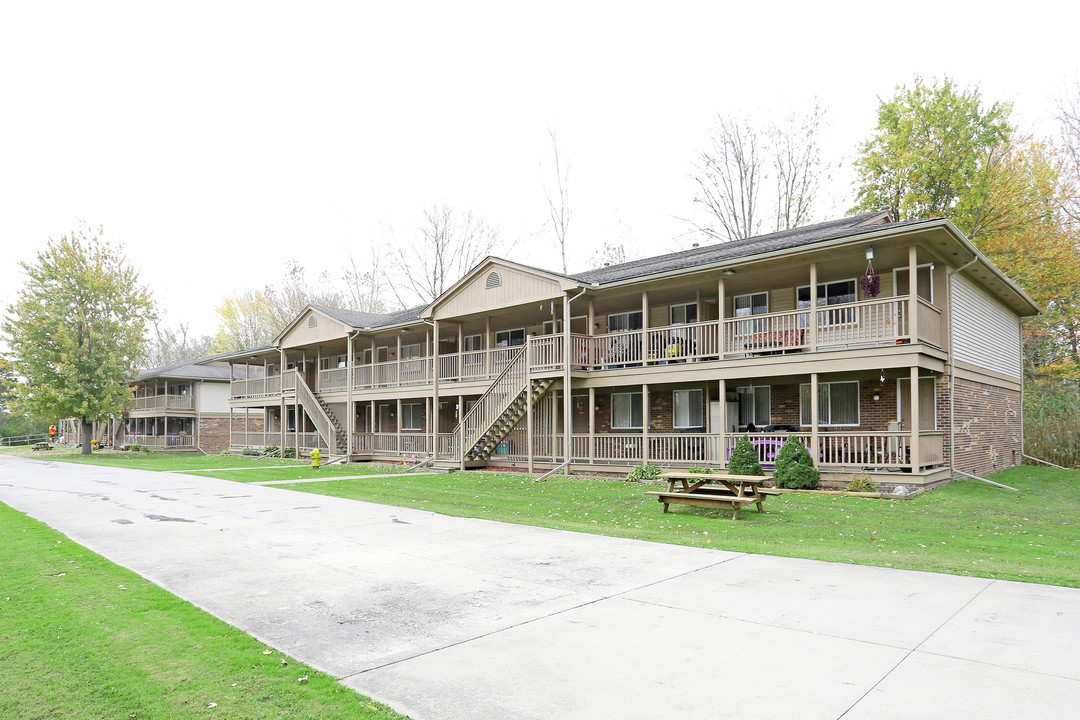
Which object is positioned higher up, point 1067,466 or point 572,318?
point 572,318

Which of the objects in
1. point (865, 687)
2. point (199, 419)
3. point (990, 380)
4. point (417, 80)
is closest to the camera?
point (865, 687)

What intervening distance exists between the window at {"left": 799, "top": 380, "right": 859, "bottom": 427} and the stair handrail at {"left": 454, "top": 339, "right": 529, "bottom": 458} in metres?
8.41

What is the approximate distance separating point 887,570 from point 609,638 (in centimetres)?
406

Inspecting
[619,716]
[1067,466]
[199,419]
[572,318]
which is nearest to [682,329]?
[572,318]

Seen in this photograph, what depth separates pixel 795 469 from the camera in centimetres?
1580

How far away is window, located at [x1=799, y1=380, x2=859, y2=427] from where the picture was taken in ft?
60.7

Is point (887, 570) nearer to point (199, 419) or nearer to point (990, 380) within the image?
point (990, 380)

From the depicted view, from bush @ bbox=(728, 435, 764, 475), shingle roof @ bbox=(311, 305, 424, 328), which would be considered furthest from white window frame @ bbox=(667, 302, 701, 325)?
shingle roof @ bbox=(311, 305, 424, 328)

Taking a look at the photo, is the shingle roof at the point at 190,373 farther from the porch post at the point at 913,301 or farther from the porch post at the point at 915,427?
the porch post at the point at 915,427

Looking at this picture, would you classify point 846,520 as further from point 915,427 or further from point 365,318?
point 365,318

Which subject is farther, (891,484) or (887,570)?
(891,484)

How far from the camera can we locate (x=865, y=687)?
4336 mm

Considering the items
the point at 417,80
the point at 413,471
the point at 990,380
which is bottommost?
the point at 413,471

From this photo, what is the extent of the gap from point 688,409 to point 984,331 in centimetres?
896
